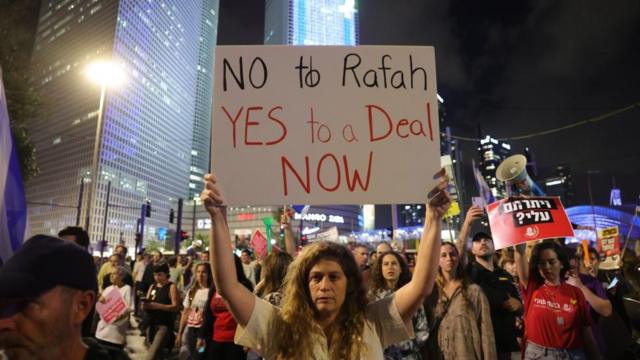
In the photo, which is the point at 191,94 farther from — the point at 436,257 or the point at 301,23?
the point at 436,257

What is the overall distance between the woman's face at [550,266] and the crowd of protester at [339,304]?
11 mm

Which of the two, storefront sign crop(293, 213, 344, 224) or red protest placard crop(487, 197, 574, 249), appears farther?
storefront sign crop(293, 213, 344, 224)

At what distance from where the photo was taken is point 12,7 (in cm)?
1409

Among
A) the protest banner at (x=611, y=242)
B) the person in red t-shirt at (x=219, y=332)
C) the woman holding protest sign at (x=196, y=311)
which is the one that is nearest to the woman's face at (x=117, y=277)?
the woman holding protest sign at (x=196, y=311)

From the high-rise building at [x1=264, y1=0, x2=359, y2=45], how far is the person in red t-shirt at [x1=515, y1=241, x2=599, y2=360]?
12990 centimetres

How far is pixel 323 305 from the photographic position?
215 centimetres

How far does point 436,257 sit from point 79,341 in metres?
1.76

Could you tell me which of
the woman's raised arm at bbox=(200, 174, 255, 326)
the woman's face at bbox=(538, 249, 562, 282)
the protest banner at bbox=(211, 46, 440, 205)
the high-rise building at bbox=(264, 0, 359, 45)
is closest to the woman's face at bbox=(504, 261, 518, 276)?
the woman's face at bbox=(538, 249, 562, 282)

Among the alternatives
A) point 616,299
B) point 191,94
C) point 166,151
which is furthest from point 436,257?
point 191,94

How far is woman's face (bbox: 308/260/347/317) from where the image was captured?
2.17 metres

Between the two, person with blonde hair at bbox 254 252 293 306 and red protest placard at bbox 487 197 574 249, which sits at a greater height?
red protest placard at bbox 487 197 574 249

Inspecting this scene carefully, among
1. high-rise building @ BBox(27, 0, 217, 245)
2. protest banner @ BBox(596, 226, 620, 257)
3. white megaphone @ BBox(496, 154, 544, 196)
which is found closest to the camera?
white megaphone @ BBox(496, 154, 544, 196)

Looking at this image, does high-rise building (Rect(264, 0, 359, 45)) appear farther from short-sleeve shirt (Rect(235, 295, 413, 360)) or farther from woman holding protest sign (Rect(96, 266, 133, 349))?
short-sleeve shirt (Rect(235, 295, 413, 360))

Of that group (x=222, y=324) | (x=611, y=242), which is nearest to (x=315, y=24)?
(x=611, y=242)
